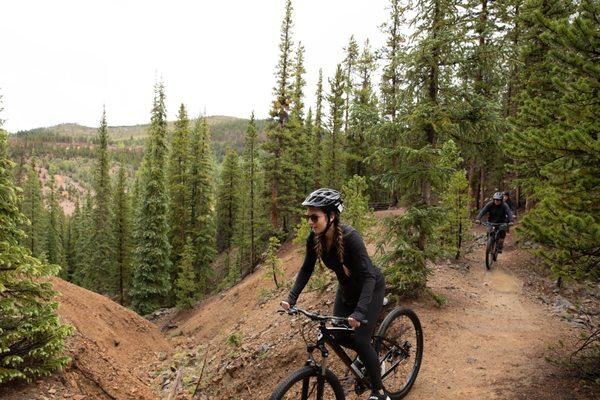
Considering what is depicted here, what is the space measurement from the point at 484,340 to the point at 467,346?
0.59 metres

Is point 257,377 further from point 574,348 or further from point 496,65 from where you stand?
point 496,65

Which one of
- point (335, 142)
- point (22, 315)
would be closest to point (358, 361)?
point (22, 315)

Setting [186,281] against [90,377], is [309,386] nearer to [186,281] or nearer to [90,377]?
[90,377]

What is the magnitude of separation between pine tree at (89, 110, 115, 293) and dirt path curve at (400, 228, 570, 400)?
122ft

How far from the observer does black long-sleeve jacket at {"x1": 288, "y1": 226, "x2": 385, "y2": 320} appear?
4.44 metres

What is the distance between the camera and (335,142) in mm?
38906

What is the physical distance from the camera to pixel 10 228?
8.67m

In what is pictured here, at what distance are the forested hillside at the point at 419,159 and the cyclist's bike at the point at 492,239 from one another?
1324 mm

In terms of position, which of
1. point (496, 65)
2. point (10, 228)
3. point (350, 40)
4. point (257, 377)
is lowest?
point (257, 377)

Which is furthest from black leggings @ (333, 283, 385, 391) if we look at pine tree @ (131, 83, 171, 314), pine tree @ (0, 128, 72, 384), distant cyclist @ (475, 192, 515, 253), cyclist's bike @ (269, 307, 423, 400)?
pine tree @ (131, 83, 171, 314)

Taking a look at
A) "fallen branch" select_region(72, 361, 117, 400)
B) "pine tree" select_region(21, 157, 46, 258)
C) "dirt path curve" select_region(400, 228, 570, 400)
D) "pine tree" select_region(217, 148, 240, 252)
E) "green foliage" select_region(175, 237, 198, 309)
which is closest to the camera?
"dirt path curve" select_region(400, 228, 570, 400)

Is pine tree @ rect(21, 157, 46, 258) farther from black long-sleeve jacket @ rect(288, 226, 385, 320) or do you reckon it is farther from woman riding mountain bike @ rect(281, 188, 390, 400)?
woman riding mountain bike @ rect(281, 188, 390, 400)

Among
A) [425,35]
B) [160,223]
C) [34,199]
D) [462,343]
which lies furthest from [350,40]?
[34,199]

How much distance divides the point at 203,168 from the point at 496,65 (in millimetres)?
33378
